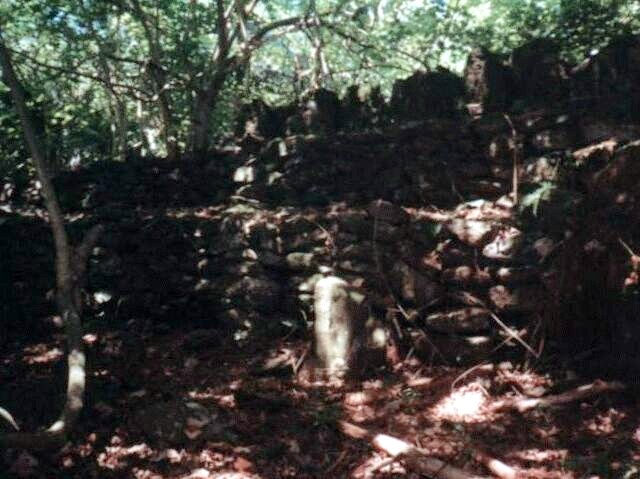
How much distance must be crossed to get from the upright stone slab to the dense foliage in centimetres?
479

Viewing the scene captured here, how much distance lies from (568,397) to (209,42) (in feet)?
51.5

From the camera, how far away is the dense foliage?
31.3 feet

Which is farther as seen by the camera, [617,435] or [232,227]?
[232,227]

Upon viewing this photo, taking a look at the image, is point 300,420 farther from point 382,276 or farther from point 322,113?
point 322,113

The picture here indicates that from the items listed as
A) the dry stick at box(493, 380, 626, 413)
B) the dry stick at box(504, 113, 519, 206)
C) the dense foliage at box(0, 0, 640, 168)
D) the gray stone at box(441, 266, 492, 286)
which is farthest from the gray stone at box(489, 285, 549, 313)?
the dense foliage at box(0, 0, 640, 168)

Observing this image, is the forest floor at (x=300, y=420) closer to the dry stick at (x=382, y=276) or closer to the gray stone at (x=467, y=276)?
→ the dry stick at (x=382, y=276)

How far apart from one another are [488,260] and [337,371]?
187 centimetres

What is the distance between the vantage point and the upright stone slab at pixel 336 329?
521cm

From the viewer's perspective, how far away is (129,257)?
6797 mm

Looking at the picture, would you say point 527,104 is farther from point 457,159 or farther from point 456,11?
point 456,11

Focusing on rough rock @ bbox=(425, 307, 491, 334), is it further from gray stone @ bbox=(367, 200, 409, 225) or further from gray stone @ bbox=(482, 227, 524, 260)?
gray stone @ bbox=(367, 200, 409, 225)

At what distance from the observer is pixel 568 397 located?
14.3ft

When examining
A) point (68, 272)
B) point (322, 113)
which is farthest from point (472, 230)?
point (322, 113)

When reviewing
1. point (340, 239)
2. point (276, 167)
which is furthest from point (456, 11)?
point (340, 239)
